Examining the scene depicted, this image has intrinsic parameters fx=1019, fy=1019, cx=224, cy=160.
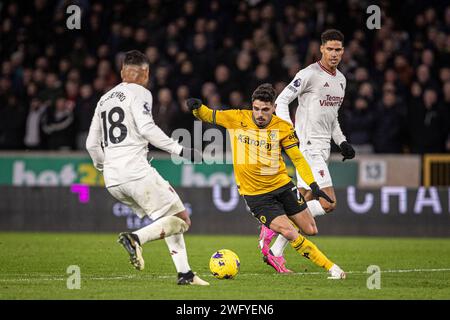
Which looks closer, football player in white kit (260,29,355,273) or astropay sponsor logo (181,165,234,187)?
football player in white kit (260,29,355,273)

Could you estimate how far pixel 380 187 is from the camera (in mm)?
16312

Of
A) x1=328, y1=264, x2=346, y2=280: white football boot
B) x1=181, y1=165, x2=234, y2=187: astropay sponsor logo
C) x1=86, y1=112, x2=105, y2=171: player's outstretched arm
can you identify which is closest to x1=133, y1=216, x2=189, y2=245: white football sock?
x1=86, y1=112, x2=105, y2=171: player's outstretched arm

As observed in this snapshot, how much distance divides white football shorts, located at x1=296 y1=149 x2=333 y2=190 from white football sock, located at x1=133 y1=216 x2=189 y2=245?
267 cm

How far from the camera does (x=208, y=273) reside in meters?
10.2

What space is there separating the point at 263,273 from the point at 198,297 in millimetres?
2393

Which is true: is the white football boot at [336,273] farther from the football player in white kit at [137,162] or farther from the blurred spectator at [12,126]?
the blurred spectator at [12,126]

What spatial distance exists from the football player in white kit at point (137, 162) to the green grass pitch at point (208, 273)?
473 mm

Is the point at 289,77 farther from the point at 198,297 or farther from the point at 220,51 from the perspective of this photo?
the point at 198,297

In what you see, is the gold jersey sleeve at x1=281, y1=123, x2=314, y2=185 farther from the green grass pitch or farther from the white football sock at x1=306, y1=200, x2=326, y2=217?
the white football sock at x1=306, y1=200, x2=326, y2=217

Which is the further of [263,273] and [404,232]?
[404,232]

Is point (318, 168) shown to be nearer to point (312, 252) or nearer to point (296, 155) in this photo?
point (296, 155)

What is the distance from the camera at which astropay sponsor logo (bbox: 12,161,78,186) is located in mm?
17297

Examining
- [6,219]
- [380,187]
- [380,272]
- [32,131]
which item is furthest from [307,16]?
[380,272]

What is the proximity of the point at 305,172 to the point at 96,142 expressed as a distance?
6.46ft
